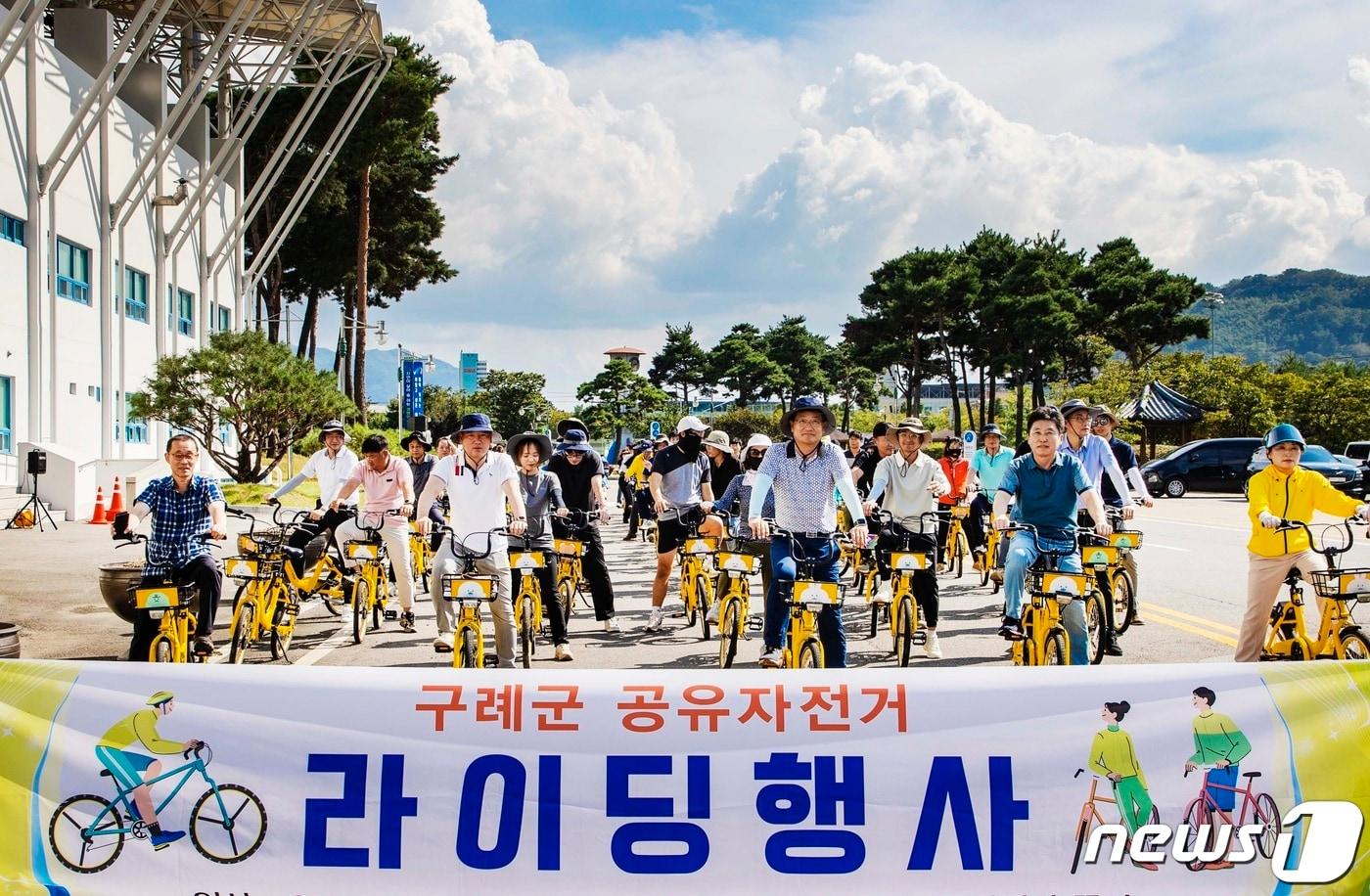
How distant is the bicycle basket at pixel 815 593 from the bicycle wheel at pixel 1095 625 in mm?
2292

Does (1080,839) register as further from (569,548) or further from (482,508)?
(569,548)

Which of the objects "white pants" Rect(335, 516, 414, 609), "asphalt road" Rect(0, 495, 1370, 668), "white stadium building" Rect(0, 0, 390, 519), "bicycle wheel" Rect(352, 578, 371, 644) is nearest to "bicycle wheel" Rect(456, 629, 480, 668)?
"asphalt road" Rect(0, 495, 1370, 668)

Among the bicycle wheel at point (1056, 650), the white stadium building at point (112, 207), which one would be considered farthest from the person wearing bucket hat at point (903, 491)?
the white stadium building at point (112, 207)

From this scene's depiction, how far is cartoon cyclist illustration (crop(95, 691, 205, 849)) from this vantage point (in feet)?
14.3

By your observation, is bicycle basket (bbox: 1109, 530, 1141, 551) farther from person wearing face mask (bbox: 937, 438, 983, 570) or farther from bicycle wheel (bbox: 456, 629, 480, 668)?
bicycle wheel (bbox: 456, 629, 480, 668)

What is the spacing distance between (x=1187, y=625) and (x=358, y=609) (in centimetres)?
720

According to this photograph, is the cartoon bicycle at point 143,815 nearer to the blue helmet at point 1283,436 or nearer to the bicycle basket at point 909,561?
the bicycle basket at point 909,561

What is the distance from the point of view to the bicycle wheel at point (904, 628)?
8.86 metres

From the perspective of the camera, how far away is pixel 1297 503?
776 cm

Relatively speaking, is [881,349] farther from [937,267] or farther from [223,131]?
[223,131]

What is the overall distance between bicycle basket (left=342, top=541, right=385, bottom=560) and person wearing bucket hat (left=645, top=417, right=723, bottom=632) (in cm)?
250

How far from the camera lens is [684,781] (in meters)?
4.33

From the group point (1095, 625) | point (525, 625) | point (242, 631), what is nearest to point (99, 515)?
point (242, 631)

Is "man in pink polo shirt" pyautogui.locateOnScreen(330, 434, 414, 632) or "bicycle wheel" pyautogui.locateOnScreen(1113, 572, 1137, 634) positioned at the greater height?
"man in pink polo shirt" pyautogui.locateOnScreen(330, 434, 414, 632)
